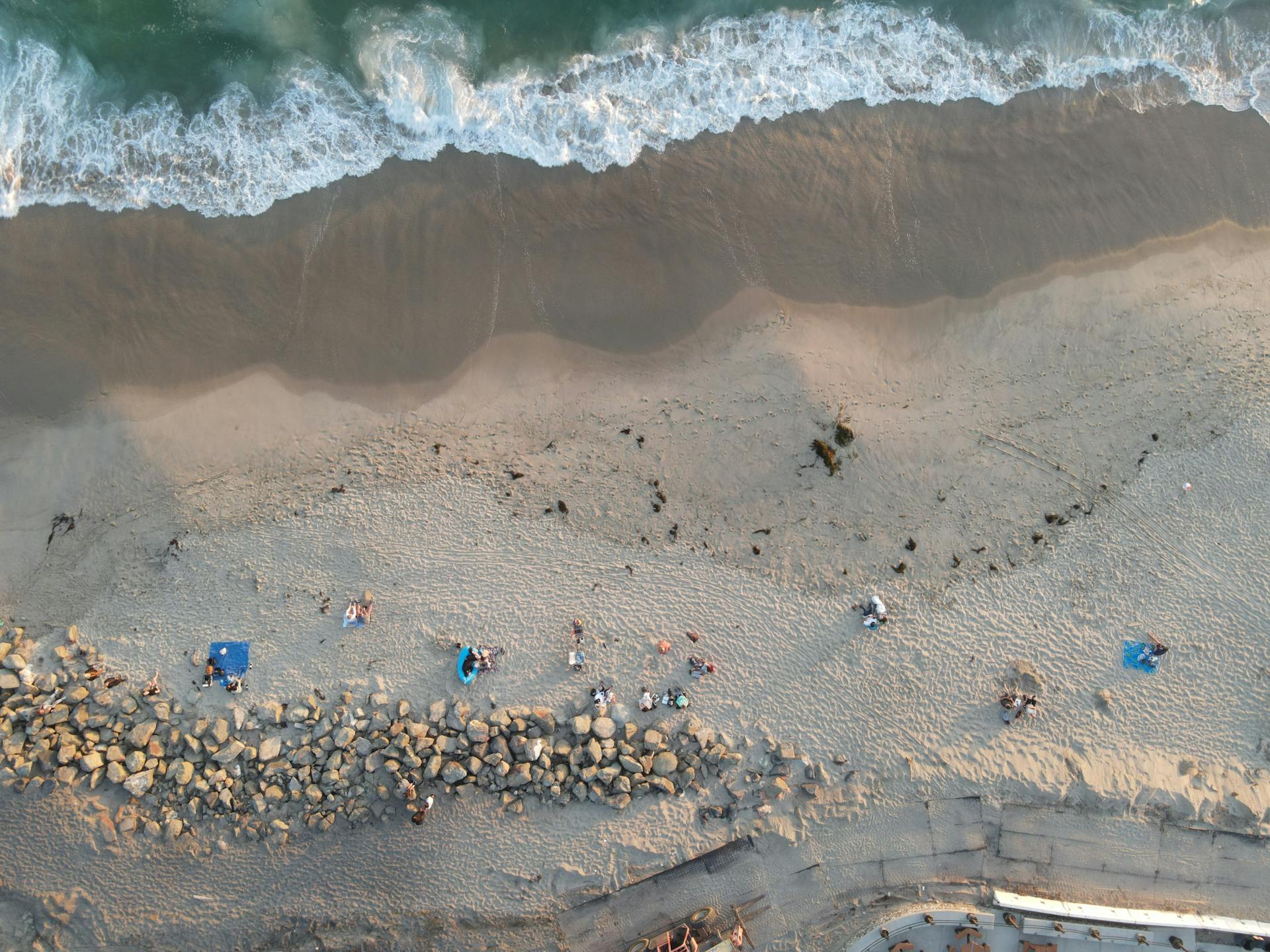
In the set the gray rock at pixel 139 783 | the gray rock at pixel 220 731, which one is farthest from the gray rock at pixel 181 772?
the gray rock at pixel 220 731

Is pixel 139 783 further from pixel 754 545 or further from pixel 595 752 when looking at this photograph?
pixel 754 545

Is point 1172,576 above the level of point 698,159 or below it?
below

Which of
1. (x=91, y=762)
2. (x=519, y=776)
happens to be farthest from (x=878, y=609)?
(x=91, y=762)

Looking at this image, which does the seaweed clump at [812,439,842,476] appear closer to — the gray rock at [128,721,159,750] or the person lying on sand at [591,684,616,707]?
the person lying on sand at [591,684,616,707]

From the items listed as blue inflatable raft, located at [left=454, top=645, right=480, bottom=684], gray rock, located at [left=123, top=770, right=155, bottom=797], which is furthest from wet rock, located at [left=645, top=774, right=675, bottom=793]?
gray rock, located at [left=123, top=770, right=155, bottom=797]

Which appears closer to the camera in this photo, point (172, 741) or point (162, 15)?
point (172, 741)

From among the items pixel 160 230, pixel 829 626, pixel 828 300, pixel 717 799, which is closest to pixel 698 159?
pixel 828 300

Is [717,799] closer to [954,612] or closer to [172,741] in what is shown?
[954,612]
